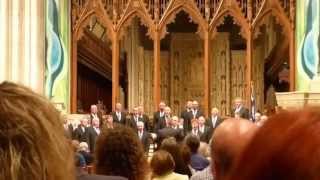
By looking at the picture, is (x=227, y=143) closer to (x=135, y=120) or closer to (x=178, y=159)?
(x=178, y=159)

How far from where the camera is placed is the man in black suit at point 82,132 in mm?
13214

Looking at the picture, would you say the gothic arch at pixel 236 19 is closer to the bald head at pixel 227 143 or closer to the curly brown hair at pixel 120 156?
the curly brown hair at pixel 120 156

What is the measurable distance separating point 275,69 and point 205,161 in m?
14.4

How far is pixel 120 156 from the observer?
3.38 metres

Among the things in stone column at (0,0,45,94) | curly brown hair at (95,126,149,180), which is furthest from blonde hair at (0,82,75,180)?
stone column at (0,0,45,94)

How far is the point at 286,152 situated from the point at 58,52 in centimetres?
1507

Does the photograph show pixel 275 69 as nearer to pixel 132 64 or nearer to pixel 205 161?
pixel 132 64

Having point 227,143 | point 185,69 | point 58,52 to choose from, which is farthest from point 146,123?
point 227,143

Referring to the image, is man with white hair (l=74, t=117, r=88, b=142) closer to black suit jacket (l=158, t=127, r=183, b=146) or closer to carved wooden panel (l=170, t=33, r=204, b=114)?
black suit jacket (l=158, t=127, r=183, b=146)

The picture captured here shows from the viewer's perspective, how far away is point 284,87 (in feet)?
68.2

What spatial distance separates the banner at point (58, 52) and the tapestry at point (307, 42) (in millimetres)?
4741

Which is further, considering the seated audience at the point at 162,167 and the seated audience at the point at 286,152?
the seated audience at the point at 162,167

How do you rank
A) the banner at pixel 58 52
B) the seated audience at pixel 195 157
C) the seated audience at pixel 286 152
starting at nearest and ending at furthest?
1. the seated audience at pixel 286 152
2. the seated audience at pixel 195 157
3. the banner at pixel 58 52

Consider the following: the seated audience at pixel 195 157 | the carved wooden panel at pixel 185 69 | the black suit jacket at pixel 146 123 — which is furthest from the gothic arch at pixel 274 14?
the seated audience at pixel 195 157
